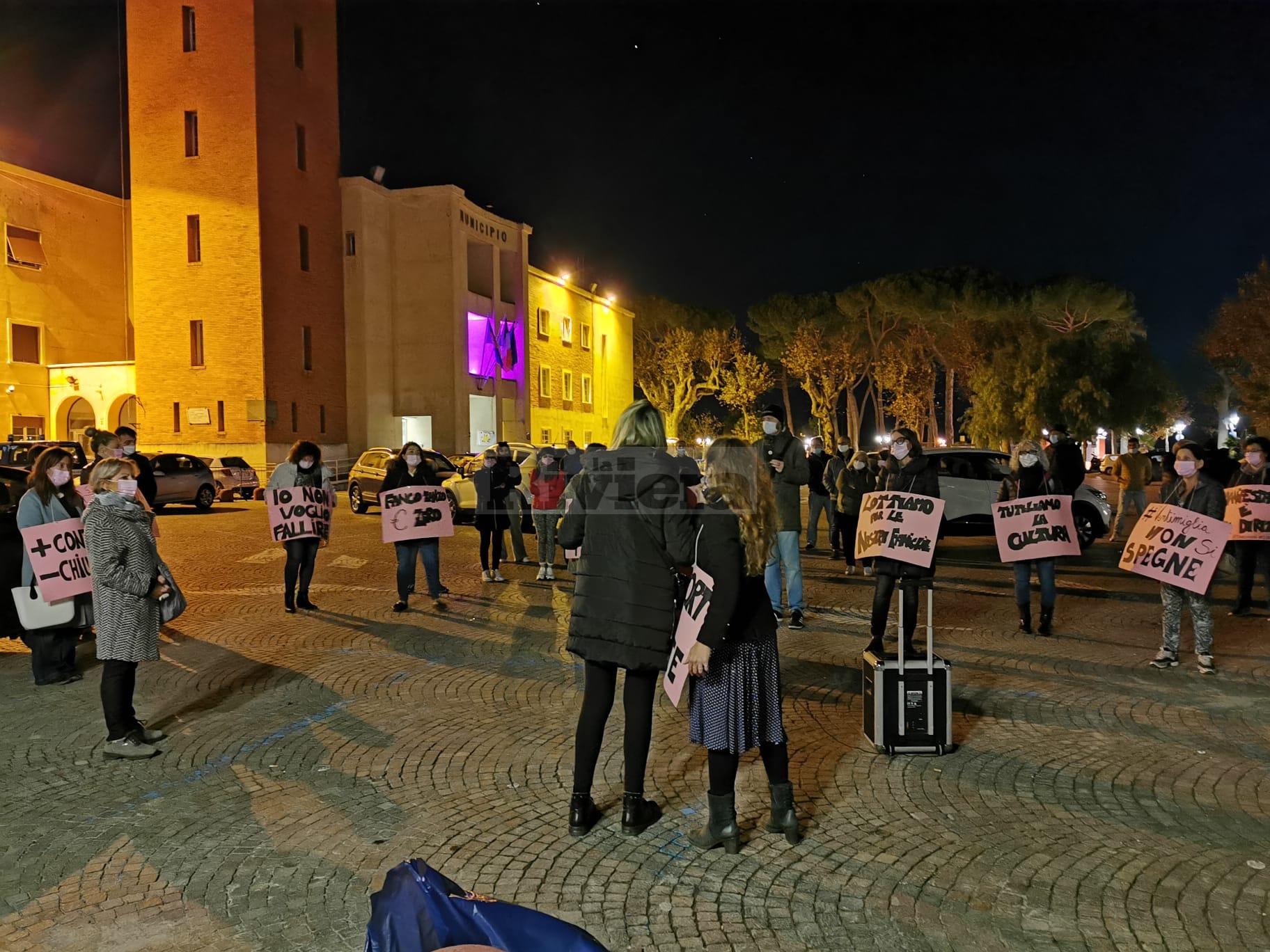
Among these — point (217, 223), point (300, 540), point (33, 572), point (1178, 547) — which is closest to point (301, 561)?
point (300, 540)

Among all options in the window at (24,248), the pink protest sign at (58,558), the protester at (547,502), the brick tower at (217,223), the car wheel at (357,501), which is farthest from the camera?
the window at (24,248)

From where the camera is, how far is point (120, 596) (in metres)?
5.29

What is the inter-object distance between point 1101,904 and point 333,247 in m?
41.4

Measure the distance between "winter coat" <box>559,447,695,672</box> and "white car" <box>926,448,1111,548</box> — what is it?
1224 cm

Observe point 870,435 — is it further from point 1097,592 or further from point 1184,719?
point 1184,719

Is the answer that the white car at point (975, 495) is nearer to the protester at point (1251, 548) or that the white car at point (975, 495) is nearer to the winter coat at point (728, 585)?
the protester at point (1251, 548)

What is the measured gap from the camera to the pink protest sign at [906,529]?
285 inches

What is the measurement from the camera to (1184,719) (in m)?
5.81

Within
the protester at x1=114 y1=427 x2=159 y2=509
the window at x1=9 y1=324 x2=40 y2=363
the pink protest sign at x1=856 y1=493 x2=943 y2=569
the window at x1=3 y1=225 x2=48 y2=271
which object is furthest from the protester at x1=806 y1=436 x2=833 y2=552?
the window at x1=3 y1=225 x2=48 y2=271

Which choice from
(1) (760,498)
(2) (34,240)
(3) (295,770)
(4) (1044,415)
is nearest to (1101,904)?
(1) (760,498)

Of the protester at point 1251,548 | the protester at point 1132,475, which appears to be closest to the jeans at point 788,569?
the protester at point 1251,548

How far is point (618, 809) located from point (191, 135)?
39702mm

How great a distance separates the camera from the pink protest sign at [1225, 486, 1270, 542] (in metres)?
9.25

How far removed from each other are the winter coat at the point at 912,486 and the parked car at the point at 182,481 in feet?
66.4
